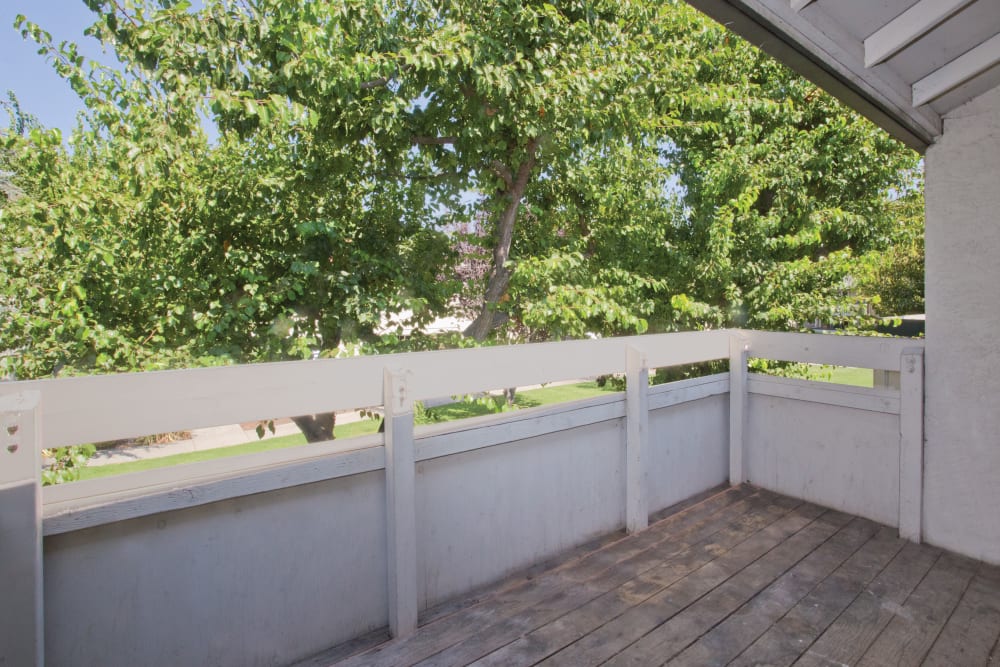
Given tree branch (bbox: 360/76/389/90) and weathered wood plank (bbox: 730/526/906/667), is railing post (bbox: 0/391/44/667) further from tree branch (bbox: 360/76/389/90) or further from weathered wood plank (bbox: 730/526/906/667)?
tree branch (bbox: 360/76/389/90)

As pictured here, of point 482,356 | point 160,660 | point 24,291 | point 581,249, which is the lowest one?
point 160,660

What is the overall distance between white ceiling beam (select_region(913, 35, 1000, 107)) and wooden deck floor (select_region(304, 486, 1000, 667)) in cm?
190

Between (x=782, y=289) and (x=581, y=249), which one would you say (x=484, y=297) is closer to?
(x=581, y=249)

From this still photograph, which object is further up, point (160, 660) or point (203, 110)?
point (203, 110)

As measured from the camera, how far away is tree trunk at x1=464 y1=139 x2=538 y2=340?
4.36m

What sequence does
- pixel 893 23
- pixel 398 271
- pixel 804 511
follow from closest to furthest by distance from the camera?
pixel 893 23
pixel 804 511
pixel 398 271

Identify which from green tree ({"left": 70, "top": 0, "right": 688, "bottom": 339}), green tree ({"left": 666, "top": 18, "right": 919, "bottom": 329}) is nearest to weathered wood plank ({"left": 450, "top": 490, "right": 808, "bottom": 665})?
green tree ({"left": 70, "top": 0, "right": 688, "bottom": 339})

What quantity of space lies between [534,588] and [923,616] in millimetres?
1331

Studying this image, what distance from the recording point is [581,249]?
5.14 metres

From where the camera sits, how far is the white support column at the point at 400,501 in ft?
5.70

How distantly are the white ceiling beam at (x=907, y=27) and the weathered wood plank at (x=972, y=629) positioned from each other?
6.47ft

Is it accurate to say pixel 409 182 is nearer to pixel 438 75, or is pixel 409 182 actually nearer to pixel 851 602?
pixel 438 75

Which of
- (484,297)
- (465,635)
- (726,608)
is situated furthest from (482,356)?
(484,297)

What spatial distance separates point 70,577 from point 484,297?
3.45m
